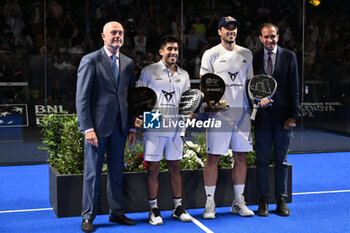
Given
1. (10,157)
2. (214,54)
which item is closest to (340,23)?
(214,54)

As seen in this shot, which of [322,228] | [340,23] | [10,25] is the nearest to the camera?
[322,228]

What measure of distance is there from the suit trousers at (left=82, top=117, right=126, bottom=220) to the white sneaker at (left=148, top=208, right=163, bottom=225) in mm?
429

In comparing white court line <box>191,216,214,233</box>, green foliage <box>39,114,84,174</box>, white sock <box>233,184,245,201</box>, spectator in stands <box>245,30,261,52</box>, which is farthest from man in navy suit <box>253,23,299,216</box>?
spectator in stands <box>245,30,261,52</box>

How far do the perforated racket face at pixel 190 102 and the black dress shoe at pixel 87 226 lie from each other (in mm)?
1497

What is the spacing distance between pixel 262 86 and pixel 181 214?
165 centimetres

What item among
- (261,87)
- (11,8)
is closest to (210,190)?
(261,87)

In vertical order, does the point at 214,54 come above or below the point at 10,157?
above

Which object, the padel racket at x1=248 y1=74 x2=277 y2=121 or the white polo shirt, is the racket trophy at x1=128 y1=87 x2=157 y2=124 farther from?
the padel racket at x1=248 y1=74 x2=277 y2=121

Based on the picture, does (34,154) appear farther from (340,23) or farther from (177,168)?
(340,23)

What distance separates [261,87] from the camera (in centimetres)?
574

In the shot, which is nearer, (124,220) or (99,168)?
(99,168)

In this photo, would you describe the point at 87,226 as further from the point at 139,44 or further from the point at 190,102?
the point at 139,44

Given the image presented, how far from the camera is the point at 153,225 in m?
5.73

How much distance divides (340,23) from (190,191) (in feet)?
21.8
